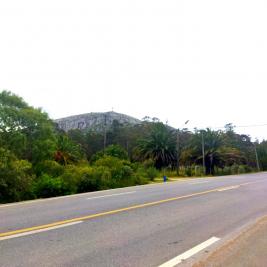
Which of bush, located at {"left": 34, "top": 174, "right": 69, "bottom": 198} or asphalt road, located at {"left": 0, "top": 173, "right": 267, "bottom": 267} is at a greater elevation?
bush, located at {"left": 34, "top": 174, "right": 69, "bottom": 198}

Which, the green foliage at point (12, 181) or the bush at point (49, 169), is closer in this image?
the green foliage at point (12, 181)

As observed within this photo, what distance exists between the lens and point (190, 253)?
5414 millimetres

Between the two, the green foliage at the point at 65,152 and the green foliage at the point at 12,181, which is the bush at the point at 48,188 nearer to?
the green foliage at the point at 12,181

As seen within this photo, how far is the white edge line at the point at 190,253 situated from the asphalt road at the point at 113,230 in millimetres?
98

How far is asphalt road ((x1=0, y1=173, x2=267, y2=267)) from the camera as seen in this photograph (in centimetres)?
509

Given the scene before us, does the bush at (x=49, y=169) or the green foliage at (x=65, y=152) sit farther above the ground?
the green foliage at (x=65, y=152)

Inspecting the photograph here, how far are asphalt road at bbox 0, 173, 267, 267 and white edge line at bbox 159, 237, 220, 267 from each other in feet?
0.32

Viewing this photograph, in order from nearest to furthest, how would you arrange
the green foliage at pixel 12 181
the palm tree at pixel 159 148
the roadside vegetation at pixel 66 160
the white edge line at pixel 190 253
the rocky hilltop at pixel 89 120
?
the white edge line at pixel 190 253
the green foliage at pixel 12 181
the roadside vegetation at pixel 66 160
the palm tree at pixel 159 148
the rocky hilltop at pixel 89 120


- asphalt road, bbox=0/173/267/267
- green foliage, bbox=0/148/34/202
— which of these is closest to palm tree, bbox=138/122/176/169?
green foliage, bbox=0/148/34/202

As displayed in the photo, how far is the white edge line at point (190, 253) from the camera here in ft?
15.9

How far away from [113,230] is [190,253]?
205cm

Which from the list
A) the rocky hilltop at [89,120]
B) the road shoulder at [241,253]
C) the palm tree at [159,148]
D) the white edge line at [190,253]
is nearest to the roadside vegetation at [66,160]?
the palm tree at [159,148]

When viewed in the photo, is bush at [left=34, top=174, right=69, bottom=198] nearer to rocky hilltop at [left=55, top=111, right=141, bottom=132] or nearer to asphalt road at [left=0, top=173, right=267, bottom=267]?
asphalt road at [left=0, top=173, right=267, bottom=267]

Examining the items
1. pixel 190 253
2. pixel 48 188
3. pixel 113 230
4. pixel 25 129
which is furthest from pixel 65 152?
pixel 190 253
